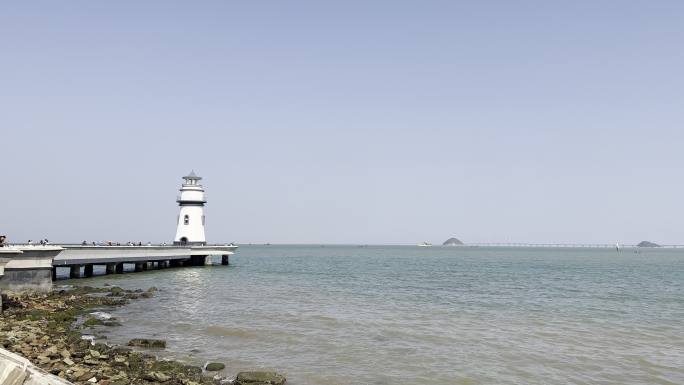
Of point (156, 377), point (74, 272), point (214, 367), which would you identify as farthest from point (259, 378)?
point (74, 272)

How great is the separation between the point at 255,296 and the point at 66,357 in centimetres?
2258

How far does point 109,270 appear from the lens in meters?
56.6

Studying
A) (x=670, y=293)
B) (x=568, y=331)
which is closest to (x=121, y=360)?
(x=568, y=331)

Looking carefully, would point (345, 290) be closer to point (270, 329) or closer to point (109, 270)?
point (270, 329)

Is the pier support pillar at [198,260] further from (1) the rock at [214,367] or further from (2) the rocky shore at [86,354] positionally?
(1) the rock at [214,367]

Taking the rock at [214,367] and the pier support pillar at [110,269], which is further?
the pier support pillar at [110,269]

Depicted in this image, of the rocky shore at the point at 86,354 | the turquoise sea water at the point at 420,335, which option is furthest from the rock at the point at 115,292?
the rocky shore at the point at 86,354

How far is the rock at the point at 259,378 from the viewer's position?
1507 cm

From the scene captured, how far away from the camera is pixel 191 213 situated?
69.6 m

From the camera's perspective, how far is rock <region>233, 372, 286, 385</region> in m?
15.1

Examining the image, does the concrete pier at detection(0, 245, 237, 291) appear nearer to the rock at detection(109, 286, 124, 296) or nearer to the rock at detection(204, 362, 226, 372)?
the rock at detection(109, 286, 124, 296)

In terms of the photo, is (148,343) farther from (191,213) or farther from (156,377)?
(191,213)

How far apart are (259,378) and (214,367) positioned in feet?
7.89

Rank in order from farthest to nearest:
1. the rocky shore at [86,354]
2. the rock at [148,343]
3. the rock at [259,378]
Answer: the rock at [148,343] < the rock at [259,378] < the rocky shore at [86,354]
